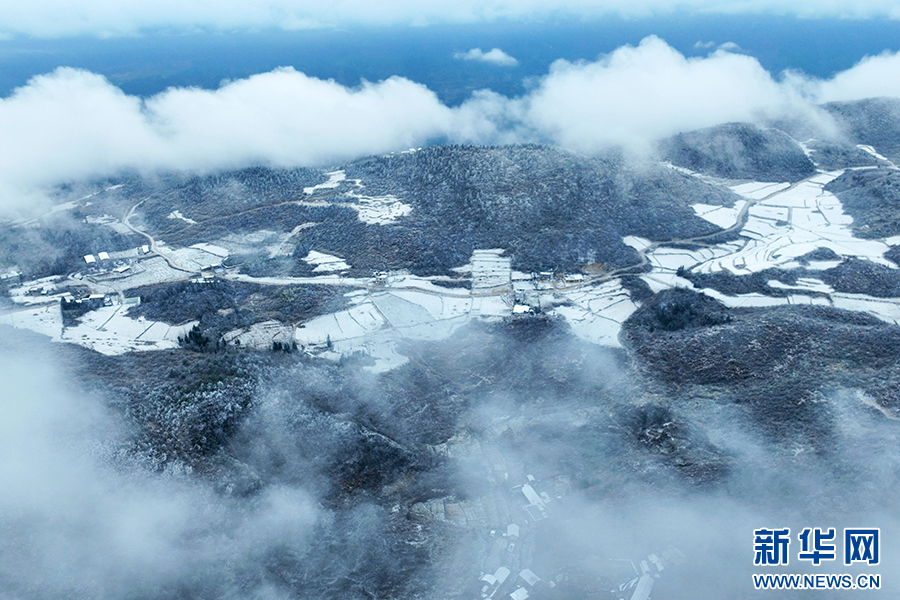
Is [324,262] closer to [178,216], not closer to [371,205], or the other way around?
[371,205]

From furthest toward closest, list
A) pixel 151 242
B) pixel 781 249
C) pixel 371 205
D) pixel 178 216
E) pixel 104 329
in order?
pixel 178 216
pixel 371 205
pixel 151 242
pixel 781 249
pixel 104 329

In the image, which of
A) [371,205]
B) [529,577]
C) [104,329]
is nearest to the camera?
[529,577]

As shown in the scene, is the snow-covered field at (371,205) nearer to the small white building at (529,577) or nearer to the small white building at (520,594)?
the small white building at (529,577)

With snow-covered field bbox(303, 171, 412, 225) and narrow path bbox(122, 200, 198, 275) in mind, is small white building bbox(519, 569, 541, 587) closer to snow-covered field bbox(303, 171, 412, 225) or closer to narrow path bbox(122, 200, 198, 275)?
snow-covered field bbox(303, 171, 412, 225)

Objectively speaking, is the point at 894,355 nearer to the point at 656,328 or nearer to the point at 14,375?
the point at 656,328

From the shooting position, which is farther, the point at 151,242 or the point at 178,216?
the point at 178,216

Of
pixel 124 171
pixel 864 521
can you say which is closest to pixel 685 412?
pixel 864 521

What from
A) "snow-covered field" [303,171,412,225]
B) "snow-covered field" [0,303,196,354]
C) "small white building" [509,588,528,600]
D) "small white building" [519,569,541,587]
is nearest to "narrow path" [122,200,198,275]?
"snow-covered field" [0,303,196,354]

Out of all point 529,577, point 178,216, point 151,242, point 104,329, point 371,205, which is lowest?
point 529,577

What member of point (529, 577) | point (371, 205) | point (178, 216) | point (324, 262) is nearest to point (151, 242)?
point (178, 216)

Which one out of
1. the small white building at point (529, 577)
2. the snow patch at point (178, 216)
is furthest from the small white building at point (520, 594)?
the snow patch at point (178, 216)

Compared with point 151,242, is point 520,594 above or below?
below
